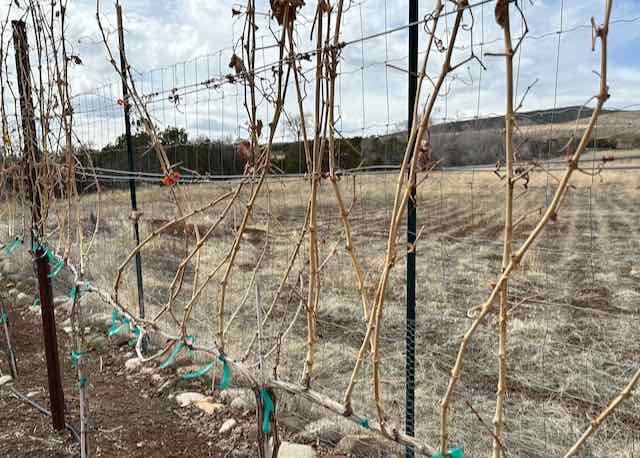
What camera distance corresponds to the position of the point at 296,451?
98.3 inches

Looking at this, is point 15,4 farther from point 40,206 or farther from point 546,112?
point 546,112

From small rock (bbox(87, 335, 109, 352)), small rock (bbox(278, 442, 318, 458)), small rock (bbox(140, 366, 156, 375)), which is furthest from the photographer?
small rock (bbox(87, 335, 109, 352))

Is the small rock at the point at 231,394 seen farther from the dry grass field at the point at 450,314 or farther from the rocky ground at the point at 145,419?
the dry grass field at the point at 450,314

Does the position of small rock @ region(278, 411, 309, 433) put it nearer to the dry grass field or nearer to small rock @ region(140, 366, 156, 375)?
the dry grass field

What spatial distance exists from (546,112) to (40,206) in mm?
2644

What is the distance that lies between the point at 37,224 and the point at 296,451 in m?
1.84

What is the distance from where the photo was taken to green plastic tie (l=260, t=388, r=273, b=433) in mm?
1399

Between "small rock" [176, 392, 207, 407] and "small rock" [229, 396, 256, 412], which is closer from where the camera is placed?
"small rock" [229, 396, 256, 412]

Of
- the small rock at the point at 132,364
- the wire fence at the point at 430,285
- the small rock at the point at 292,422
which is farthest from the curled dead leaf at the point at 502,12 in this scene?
the small rock at the point at 132,364

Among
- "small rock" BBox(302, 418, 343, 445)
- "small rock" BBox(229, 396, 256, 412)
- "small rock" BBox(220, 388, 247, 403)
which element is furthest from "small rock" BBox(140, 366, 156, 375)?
"small rock" BBox(302, 418, 343, 445)

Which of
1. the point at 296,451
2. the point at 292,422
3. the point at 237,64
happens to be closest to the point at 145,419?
the point at 292,422

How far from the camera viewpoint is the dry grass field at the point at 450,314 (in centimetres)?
277

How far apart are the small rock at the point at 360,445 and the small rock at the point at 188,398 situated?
1.05 m

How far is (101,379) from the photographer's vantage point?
3.55 meters
